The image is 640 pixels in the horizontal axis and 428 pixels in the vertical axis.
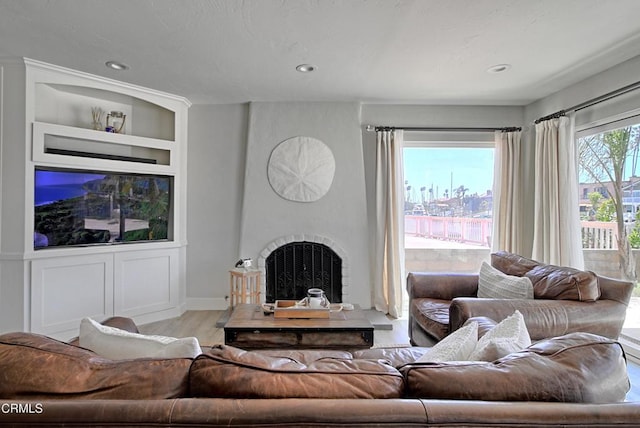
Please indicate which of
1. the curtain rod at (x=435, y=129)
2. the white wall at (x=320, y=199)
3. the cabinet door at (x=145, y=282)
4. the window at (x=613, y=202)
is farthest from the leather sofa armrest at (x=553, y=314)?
the cabinet door at (x=145, y=282)

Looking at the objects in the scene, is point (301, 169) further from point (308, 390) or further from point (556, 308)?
point (308, 390)

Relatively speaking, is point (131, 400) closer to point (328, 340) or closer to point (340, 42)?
point (328, 340)

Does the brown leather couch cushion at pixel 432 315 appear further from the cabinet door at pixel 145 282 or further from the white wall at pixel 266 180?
the cabinet door at pixel 145 282

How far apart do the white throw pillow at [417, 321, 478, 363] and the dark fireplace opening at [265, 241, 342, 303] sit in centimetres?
285

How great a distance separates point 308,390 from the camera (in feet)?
3.07

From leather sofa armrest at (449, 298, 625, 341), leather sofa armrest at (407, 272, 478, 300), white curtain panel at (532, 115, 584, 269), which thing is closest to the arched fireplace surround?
leather sofa armrest at (407, 272, 478, 300)

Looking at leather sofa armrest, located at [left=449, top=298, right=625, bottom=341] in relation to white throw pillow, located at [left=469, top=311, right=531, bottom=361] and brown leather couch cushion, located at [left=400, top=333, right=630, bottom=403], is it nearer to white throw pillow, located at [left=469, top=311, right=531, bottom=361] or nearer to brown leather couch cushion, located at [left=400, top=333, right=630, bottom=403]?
white throw pillow, located at [left=469, top=311, right=531, bottom=361]

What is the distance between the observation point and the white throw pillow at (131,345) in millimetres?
1138

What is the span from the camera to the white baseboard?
4320mm

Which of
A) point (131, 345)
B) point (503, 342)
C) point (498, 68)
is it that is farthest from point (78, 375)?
point (498, 68)

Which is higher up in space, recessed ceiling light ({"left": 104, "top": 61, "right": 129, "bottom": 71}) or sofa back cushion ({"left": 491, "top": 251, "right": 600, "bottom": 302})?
recessed ceiling light ({"left": 104, "top": 61, "right": 129, "bottom": 71})

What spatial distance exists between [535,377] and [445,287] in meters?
2.20

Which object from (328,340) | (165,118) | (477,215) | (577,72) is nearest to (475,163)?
(477,215)

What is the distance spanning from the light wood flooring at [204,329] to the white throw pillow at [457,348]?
2027mm
